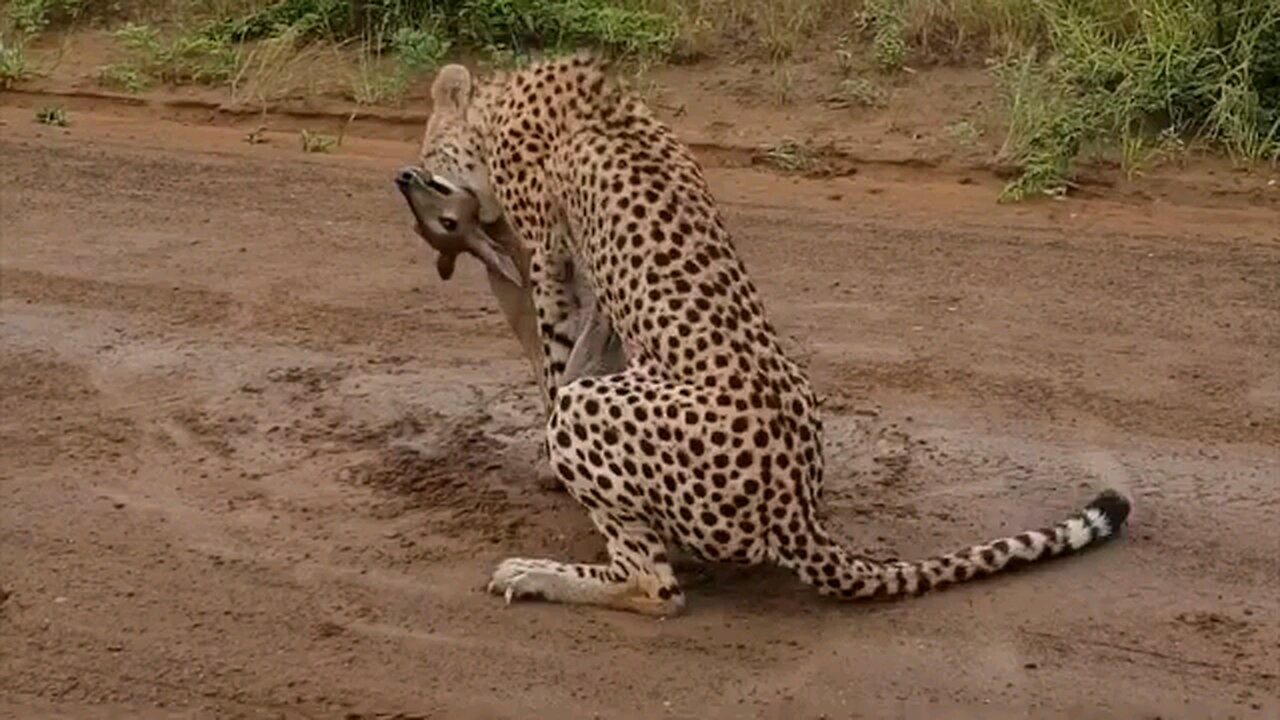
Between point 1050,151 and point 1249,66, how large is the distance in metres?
0.98

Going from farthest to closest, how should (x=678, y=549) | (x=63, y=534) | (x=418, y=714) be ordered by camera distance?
1. (x=63, y=534)
2. (x=678, y=549)
3. (x=418, y=714)

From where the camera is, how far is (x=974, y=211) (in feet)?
26.7

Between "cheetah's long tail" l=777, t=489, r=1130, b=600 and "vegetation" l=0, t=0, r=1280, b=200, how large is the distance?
10.2 ft

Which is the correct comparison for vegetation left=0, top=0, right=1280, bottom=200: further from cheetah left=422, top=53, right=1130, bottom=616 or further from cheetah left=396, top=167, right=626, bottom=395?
cheetah left=422, top=53, right=1130, bottom=616

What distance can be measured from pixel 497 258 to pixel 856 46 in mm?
4297

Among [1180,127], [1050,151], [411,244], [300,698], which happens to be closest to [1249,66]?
[1180,127]

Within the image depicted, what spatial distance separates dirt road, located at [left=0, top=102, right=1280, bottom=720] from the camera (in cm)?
485

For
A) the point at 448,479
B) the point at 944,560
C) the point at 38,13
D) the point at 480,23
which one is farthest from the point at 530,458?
the point at 38,13

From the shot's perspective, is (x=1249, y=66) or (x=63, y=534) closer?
(x=63, y=534)

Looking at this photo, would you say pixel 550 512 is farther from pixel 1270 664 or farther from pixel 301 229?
pixel 301 229

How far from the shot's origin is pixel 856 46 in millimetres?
9930

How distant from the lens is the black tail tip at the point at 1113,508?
17.6ft

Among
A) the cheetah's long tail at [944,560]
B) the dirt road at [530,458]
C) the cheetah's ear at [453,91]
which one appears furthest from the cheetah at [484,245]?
the cheetah's long tail at [944,560]

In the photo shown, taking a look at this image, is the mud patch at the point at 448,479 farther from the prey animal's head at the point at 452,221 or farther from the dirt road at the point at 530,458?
the prey animal's head at the point at 452,221
